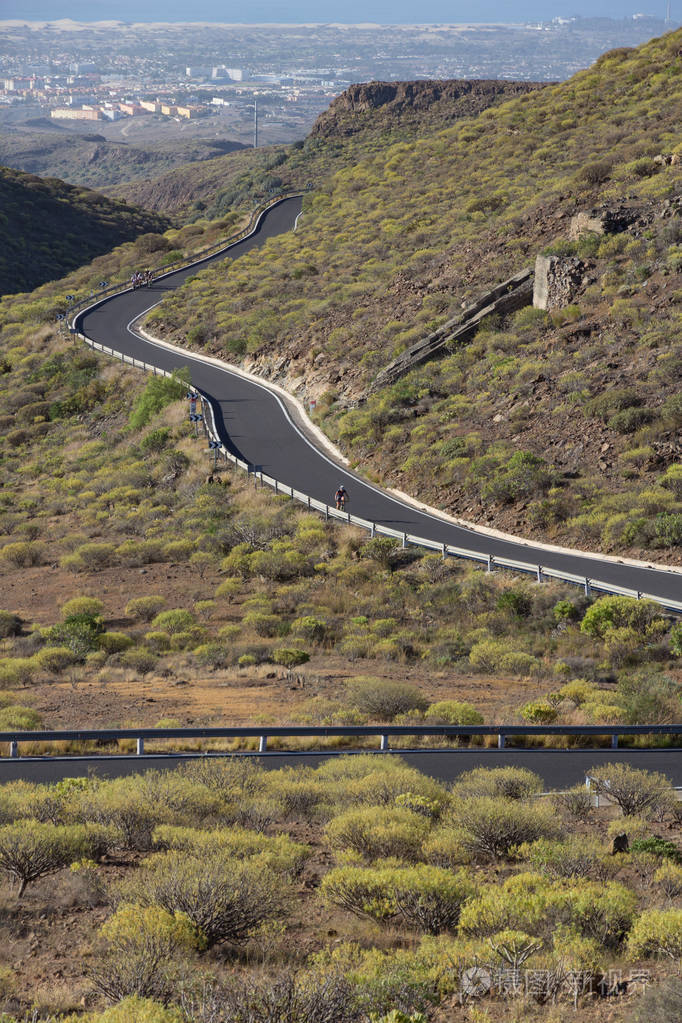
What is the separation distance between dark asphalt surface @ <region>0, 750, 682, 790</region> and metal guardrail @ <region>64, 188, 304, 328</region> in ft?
152

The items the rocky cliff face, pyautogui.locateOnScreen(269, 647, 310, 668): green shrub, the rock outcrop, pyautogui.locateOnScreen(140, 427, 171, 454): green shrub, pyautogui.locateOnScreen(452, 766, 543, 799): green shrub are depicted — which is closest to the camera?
pyautogui.locateOnScreen(452, 766, 543, 799): green shrub

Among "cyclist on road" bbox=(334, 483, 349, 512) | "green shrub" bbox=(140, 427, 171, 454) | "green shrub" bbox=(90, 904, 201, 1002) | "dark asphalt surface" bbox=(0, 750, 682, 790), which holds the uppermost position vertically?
"green shrub" bbox=(140, 427, 171, 454)

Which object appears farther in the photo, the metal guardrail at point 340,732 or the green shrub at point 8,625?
the green shrub at point 8,625

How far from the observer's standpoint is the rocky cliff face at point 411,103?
317ft

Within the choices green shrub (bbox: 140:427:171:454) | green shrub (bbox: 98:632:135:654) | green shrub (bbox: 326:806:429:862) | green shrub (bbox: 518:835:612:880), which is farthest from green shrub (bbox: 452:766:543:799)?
green shrub (bbox: 140:427:171:454)

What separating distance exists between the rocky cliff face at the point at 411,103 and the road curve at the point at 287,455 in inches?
1787

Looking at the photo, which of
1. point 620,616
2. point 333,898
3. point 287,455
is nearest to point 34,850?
point 333,898

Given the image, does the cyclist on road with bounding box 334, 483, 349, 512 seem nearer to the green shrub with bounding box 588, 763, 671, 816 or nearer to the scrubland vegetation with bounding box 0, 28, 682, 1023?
the scrubland vegetation with bounding box 0, 28, 682, 1023

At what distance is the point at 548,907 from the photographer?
27.2 feet

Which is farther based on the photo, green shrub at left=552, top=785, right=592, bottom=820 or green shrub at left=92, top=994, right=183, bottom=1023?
green shrub at left=552, top=785, right=592, bottom=820

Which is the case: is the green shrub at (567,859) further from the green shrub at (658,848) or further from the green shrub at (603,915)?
the green shrub at (603,915)

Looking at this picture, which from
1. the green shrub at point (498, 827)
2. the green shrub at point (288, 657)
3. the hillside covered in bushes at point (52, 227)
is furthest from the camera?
the hillside covered in bushes at point (52, 227)

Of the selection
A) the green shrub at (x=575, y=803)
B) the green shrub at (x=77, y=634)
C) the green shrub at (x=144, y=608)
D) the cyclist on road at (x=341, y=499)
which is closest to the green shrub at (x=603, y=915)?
the green shrub at (x=575, y=803)

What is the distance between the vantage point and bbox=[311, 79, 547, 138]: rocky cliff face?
96.7 metres
